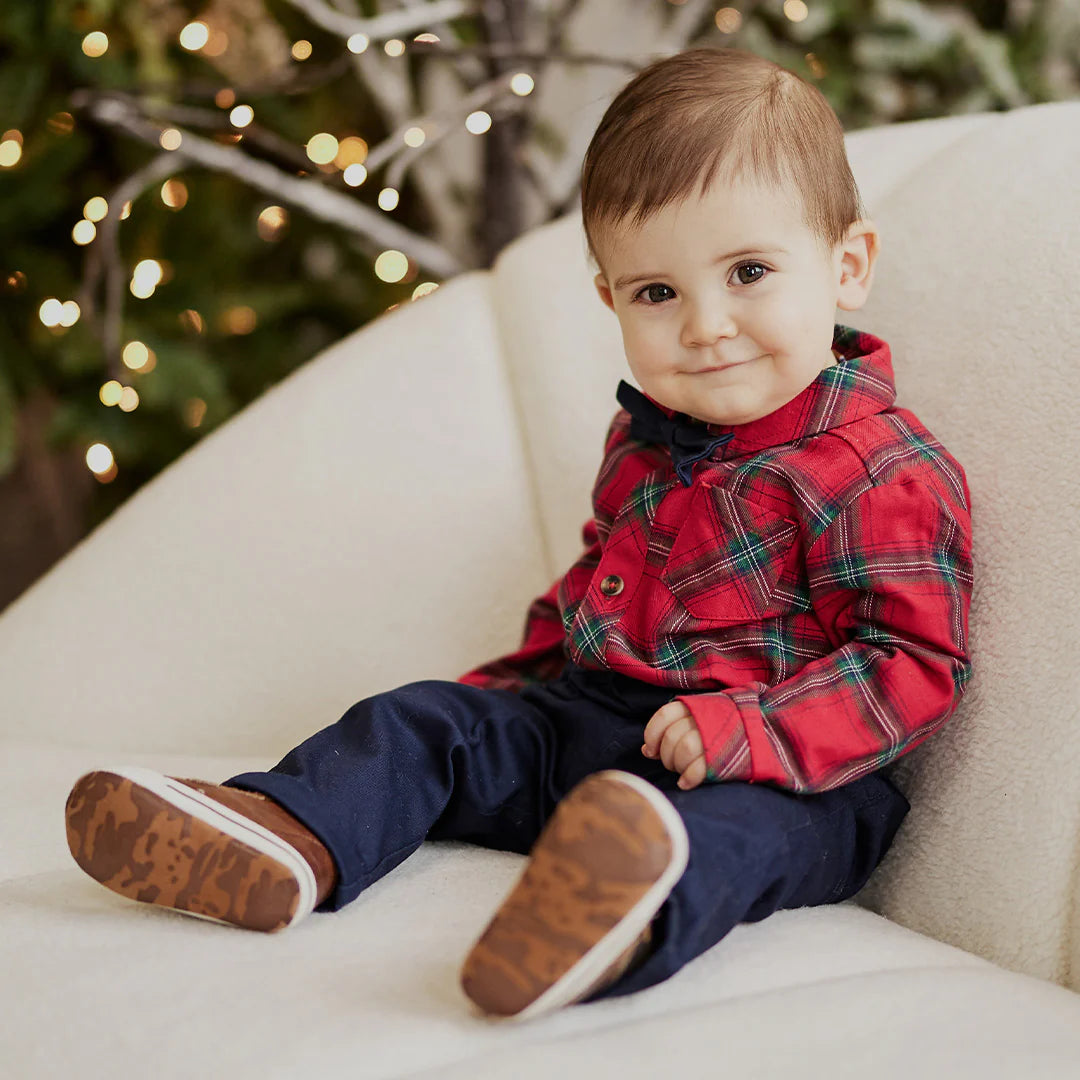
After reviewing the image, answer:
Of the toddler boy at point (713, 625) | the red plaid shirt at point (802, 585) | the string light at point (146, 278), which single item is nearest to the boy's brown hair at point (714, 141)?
the toddler boy at point (713, 625)

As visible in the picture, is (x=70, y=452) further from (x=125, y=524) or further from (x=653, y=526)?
(x=653, y=526)

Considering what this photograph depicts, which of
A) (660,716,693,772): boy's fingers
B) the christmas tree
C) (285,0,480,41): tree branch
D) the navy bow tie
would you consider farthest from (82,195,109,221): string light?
(660,716,693,772): boy's fingers

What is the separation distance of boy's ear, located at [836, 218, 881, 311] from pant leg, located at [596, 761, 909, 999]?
0.34 metres

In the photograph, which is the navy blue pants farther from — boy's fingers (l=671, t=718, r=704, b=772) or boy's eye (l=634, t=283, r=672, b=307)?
boy's eye (l=634, t=283, r=672, b=307)

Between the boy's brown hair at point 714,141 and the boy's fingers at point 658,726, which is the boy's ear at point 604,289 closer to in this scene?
the boy's brown hair at point 714,141

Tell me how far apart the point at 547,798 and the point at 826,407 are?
343 millimetres

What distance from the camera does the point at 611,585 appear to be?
0.91m

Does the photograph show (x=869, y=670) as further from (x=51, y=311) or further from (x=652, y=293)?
(x=51, y=311)

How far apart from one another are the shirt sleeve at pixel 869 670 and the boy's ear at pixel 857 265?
0.53ft

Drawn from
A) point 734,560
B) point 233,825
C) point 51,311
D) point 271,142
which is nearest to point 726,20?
point 271,142

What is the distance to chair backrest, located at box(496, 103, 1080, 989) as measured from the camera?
0.76m

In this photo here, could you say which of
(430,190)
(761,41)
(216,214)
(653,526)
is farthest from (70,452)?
(653,526)

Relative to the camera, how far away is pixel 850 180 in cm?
87

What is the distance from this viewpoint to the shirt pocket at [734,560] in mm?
845
